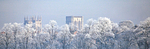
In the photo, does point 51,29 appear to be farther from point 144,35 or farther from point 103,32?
point 144,35

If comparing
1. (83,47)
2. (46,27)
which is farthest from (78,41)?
(46,27)

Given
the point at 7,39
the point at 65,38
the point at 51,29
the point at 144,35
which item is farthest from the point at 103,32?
the point at 7,39

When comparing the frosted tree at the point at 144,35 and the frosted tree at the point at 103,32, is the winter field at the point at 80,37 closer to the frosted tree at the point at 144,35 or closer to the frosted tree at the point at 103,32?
the frosted tree at the point at 103,32

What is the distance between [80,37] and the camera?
59.4 m

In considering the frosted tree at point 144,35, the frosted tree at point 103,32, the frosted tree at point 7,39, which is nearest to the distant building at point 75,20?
the frosted tree at point 7,39

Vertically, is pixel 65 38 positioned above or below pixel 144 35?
below

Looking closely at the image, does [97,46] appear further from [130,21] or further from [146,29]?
[130,21]

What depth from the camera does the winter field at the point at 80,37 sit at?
53.1 metres

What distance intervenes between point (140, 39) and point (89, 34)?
1367 centimetres

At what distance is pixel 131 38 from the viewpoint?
51375 millimetres

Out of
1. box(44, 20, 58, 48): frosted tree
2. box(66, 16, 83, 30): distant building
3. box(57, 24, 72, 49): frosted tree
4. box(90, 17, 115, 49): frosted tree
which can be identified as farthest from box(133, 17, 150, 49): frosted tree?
box(66, 16, 83, 30): distant building

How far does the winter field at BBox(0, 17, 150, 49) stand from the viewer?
53062 millimetres

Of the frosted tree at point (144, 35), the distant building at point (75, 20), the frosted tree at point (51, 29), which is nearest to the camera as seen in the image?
the frosted tree at point (144, 35)

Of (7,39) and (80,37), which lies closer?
(80,37)
